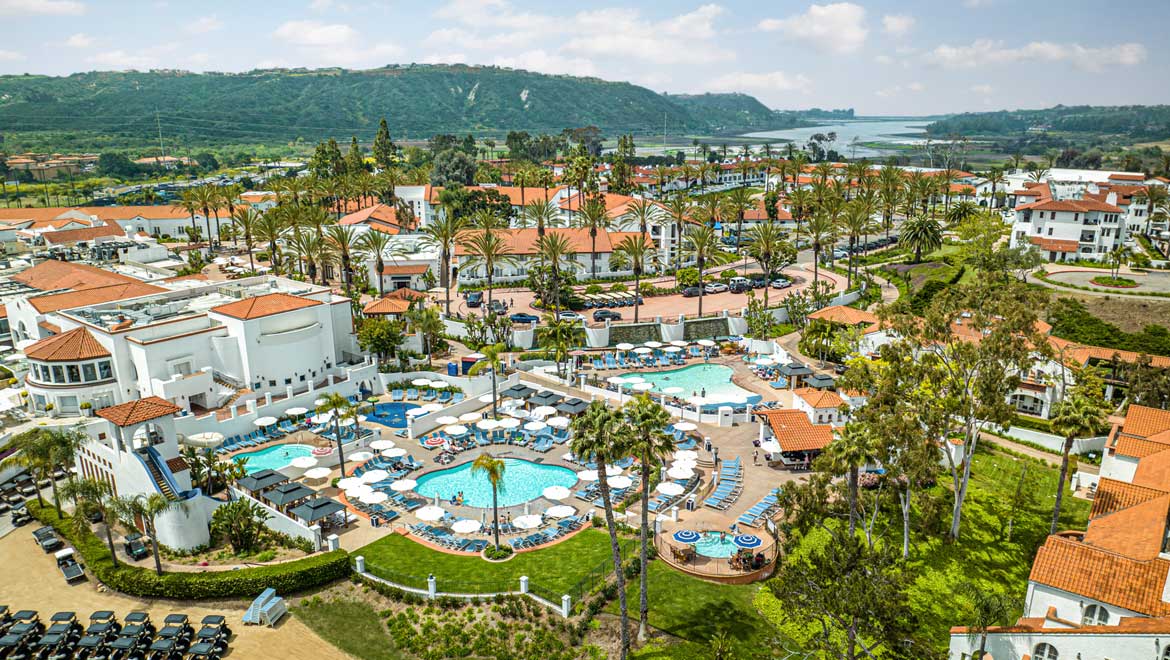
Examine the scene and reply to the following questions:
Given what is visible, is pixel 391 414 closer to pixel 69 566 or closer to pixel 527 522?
pixel 527 522

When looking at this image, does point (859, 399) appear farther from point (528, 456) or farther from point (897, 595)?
point (897, 595)

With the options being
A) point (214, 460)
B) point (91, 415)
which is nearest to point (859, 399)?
point (214, 460)

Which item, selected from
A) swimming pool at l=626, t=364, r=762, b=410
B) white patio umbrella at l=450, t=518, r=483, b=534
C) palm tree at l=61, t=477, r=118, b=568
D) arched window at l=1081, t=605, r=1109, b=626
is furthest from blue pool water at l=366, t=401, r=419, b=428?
arched window at l=1081, t=605, r=1109, b=626

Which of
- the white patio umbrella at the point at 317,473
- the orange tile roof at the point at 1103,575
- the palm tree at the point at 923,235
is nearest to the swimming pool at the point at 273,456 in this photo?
the white patio umbrella at the point at 317,473

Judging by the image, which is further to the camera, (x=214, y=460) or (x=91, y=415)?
(x=91, y=415)

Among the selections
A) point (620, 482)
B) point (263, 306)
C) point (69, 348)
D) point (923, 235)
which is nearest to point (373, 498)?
point (620, 482)

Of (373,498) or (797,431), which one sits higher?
(797,431)
